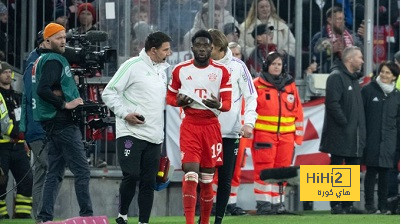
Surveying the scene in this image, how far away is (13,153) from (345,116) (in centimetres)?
405

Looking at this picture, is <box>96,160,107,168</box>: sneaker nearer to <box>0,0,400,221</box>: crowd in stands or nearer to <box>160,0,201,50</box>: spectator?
<box>0,0,400,221</box>: crowd in stands

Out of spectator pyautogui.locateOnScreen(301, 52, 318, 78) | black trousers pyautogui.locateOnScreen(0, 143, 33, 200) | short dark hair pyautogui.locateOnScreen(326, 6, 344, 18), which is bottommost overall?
black trousers pyautogui.locateOnScreen(0, 143, 33, 200)

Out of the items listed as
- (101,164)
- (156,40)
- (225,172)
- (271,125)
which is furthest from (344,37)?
(156,40)

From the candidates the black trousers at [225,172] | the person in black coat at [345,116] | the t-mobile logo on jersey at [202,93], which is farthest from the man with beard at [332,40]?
the t-mobile logo on jersey at [202,93]

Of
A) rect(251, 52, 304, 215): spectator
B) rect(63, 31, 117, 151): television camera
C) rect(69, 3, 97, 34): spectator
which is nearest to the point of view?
rect(63, 31, 117, 151): television camera

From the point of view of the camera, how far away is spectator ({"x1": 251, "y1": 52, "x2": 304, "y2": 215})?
18.3 meters

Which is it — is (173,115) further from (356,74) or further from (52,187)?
(52,187)

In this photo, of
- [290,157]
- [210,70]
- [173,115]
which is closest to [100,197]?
[173,115]

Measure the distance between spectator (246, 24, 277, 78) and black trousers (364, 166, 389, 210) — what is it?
1.99m

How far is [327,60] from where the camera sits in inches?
789

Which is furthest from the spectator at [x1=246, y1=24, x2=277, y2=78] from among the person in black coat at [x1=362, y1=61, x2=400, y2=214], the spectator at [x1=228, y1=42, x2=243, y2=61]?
the person in black coat at [x1=362, y1=61, x2=400, y2=214]

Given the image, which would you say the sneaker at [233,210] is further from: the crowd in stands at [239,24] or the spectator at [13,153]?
the spectator at [13,153]

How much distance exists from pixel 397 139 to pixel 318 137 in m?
1.06

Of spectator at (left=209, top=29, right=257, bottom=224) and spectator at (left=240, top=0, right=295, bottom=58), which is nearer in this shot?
spectator at (left=209, top=29, right=257, bottom=224)
